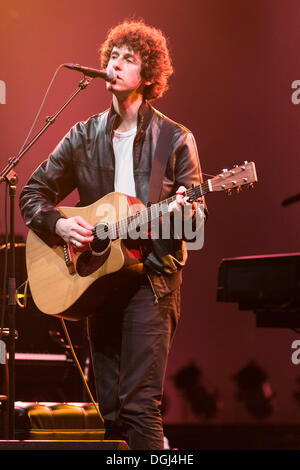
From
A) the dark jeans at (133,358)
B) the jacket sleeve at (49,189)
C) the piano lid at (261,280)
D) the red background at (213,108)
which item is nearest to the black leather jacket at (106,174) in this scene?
the jacket sleeve at (49,189)

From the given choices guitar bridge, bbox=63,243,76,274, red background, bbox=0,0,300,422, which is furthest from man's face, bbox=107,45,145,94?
red background, bbox=0,0,300,422

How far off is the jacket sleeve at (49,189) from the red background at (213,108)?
1.83m

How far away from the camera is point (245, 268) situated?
2.91 m

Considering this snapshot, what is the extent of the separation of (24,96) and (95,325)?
2772 millimetres

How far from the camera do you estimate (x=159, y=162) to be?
9.04 ft

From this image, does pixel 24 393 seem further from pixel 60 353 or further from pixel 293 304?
pixel 293 304

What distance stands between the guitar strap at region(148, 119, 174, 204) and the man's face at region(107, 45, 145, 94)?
251mm

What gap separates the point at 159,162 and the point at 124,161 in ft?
0.66

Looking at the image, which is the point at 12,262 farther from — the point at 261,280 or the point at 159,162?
the point at 261,280

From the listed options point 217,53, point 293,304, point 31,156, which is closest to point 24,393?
point 31,156

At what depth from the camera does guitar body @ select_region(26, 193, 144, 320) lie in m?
2.69

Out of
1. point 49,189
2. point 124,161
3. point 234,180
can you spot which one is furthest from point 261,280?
point 49,189

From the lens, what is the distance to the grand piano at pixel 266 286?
9.07 feet
